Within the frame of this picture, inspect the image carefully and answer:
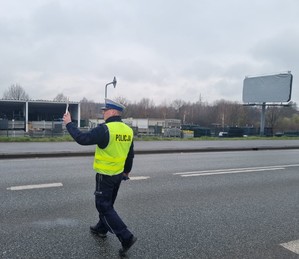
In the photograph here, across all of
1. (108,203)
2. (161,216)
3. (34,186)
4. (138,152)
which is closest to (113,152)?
(108,203)

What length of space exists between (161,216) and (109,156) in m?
1.89

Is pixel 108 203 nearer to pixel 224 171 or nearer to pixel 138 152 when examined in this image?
pixel 224 171

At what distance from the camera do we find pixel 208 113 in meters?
105

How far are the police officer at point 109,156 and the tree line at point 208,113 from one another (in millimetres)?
65003

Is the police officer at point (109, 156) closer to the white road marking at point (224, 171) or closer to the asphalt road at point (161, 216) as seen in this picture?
the asphalt road at point (161, 216)

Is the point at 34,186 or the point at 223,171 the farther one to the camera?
the point at 223,171

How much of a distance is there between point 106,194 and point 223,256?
63.0 inches

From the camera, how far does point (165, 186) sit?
7.19 metres

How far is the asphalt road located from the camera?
147 inches

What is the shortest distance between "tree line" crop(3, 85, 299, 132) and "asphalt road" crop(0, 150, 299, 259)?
61.3 meters

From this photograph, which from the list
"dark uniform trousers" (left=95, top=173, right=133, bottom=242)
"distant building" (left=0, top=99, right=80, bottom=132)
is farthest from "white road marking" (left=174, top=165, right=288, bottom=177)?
"distant building" (left=0, top=99, right=80, bottom=132)

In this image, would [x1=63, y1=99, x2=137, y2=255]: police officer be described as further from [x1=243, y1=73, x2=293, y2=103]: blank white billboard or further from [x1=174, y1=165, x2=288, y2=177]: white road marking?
[x1=243, y1=73, x2=293, y2=103]: blank white billboard

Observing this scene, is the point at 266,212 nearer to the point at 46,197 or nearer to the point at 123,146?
the point at 123,146

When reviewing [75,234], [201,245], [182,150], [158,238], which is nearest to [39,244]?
[75,234]
